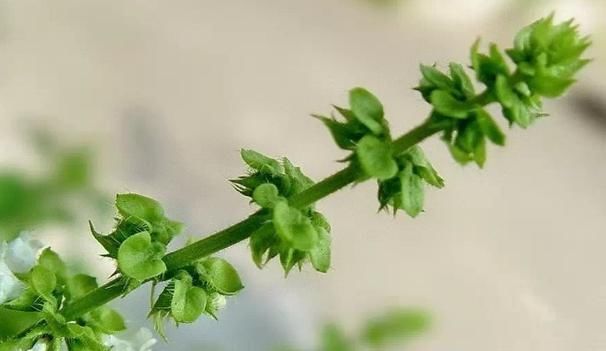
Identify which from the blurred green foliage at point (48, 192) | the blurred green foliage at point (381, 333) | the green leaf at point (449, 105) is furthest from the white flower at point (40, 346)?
the blurred green foliage at point (381, 333)

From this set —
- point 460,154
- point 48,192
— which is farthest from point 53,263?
point 48,192

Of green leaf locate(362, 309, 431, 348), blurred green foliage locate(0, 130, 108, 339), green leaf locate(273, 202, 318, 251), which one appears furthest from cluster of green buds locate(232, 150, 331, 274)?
green leaf locate(362, 309, 431, 348)

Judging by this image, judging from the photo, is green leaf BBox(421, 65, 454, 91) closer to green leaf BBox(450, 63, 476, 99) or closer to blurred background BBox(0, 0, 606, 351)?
green leaf BBox(450, 63, 476, 99)

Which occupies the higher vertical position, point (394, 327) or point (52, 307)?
Result: point (52, 307)

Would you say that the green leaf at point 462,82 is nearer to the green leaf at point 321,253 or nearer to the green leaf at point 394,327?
the green leaf at point 321,253

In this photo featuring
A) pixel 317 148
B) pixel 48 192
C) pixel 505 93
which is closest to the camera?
pixel 505 93

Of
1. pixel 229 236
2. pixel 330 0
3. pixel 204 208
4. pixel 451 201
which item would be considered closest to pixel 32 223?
pixel 204 208

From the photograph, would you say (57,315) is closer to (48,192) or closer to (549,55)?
(549,55)

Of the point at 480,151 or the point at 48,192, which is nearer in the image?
the point at 480,151
